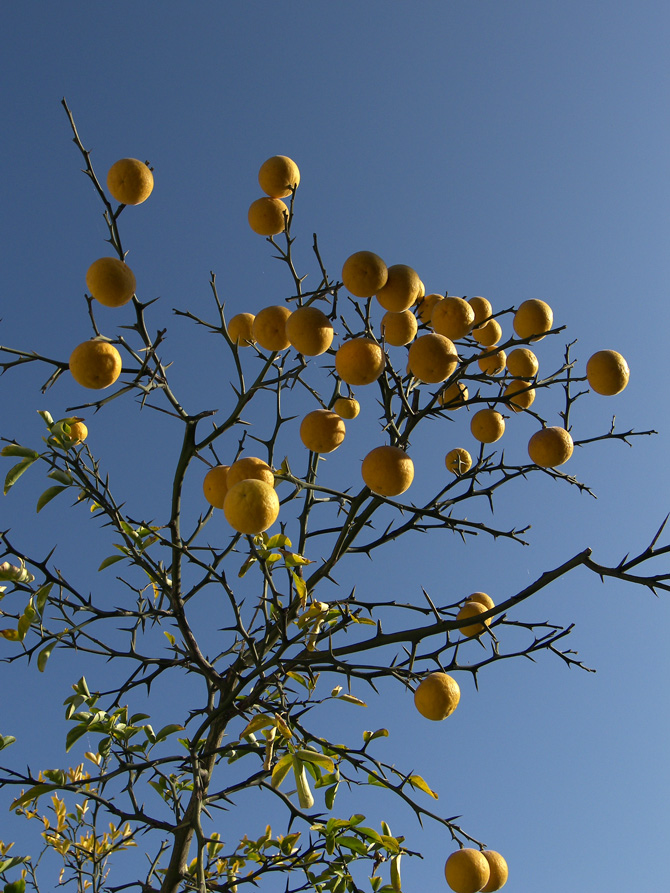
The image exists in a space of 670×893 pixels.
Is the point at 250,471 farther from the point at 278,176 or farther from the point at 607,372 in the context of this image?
the point at 607,372

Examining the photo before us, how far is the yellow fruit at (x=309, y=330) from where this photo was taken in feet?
6.37

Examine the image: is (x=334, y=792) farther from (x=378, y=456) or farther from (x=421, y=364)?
(x=421, y=364)

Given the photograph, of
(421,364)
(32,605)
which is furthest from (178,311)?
A: (32,605)

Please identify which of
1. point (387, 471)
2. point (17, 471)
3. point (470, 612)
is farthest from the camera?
point (470, 612)

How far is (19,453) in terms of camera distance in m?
1.97

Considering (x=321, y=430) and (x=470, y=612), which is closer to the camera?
(x=321, y=430)

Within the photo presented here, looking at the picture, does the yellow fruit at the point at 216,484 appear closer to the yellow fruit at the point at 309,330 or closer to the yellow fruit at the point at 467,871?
the yellow fruit at the point at 309,330

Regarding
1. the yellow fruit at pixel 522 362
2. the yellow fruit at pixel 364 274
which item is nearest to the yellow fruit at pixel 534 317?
the yellow fruit at pixel 522 362

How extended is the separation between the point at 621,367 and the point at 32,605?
2.08 m

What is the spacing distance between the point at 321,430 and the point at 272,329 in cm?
45

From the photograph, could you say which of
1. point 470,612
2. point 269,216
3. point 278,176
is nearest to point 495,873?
point 470,612

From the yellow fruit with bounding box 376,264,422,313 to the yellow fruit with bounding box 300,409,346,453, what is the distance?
0.44 meters

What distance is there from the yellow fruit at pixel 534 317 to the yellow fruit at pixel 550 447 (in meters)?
0.45

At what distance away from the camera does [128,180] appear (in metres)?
2.10
